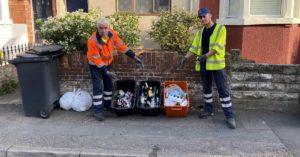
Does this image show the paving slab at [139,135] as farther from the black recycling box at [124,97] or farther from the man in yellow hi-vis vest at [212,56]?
the man in yellow hi-vis vest at [212,56]

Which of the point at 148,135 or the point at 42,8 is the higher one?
the point at 42,8

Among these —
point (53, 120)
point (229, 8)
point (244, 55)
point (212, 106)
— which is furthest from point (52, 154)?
point (229, 8)

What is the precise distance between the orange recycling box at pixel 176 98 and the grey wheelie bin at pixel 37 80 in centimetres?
211

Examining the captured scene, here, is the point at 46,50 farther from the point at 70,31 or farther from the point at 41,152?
the point at 41,152

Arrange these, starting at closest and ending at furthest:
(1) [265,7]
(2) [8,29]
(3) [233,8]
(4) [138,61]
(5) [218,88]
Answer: (5) [218,88] < (4) [138,61] < (1) [265,7] < (3) [233,8] < (2) [8,29]

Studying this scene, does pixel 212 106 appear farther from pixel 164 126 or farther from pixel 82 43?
pixel 82 43

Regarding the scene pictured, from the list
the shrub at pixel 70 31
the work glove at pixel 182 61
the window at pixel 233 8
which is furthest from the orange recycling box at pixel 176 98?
the window at pixel 233 8

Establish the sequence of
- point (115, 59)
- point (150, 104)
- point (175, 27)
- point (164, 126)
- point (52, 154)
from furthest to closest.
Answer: point (175, 27) → point (115, 59) → point (150, 104) → point (164, 126) → point (52, 154)

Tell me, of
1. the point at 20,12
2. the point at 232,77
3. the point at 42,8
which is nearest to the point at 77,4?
the point at 42,8

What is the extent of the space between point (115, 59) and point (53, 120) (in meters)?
1.61

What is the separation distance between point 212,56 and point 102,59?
1.86m

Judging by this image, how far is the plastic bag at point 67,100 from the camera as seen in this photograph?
5840 mm

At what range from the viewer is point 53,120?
5.41 meters

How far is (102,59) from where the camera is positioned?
5.28 m
